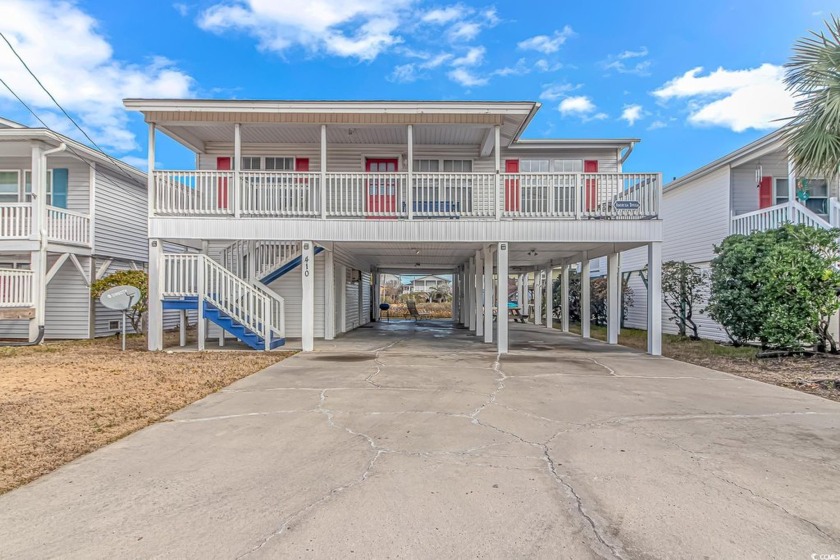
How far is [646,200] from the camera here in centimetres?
1012

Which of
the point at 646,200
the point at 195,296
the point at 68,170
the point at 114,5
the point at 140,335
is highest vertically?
the point at 114,5

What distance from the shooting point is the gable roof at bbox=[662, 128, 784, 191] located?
425 inches

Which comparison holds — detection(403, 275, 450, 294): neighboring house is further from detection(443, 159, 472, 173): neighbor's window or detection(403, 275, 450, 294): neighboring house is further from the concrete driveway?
→ the concrete driveway

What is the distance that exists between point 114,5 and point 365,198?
32.4ft

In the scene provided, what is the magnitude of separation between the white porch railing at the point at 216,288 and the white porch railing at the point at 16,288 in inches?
165

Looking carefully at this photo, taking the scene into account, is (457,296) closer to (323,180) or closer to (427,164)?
(427,164)

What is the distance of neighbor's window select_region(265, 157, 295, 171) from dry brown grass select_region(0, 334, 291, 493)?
227 inches

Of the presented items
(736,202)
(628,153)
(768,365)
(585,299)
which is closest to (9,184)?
(585,299)

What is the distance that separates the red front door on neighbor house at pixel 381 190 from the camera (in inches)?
411

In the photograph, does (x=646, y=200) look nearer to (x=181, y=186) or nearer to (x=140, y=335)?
(x=181, y=186)

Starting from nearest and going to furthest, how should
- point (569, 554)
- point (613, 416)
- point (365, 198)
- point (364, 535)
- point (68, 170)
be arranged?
point (569, 554) < point (364, 535) < point (613, 416) < point (365, 198) < point (68, 170)

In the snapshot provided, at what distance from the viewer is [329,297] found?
1317 cm

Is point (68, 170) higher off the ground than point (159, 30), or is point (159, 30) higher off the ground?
point (159, 30)

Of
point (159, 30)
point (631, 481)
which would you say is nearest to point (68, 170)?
point (159, 30)
